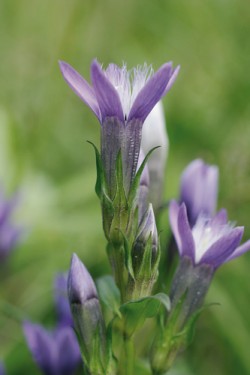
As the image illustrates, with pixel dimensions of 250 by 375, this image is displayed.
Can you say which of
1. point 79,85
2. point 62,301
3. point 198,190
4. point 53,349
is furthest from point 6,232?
point 79,85

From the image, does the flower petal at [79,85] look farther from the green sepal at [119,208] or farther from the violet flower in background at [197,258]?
the violet flower in background at [197,258]

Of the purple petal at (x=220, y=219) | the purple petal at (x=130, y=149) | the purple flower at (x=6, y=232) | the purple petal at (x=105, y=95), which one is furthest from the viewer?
the purple flower at (x=6, y=232)

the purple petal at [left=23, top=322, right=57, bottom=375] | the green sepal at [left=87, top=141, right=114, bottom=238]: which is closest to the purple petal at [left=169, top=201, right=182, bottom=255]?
the green sepal at [left=87, top=141, right=114, bottom=238]

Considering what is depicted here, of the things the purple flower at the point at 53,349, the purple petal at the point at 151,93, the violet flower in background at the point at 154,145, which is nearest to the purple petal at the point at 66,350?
the purple flower at the point at 53,349

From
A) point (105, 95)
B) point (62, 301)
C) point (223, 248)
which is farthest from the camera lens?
point (62, 301)

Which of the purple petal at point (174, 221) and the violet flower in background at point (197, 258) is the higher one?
the purple petal at point (174, 221)

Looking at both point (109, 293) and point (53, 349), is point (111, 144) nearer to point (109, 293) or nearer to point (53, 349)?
point (109, 293)

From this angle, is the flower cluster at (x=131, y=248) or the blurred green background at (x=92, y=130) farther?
the blurred green background at (x=92, y=130)

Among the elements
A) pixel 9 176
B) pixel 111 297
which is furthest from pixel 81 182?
pixel 111 297
